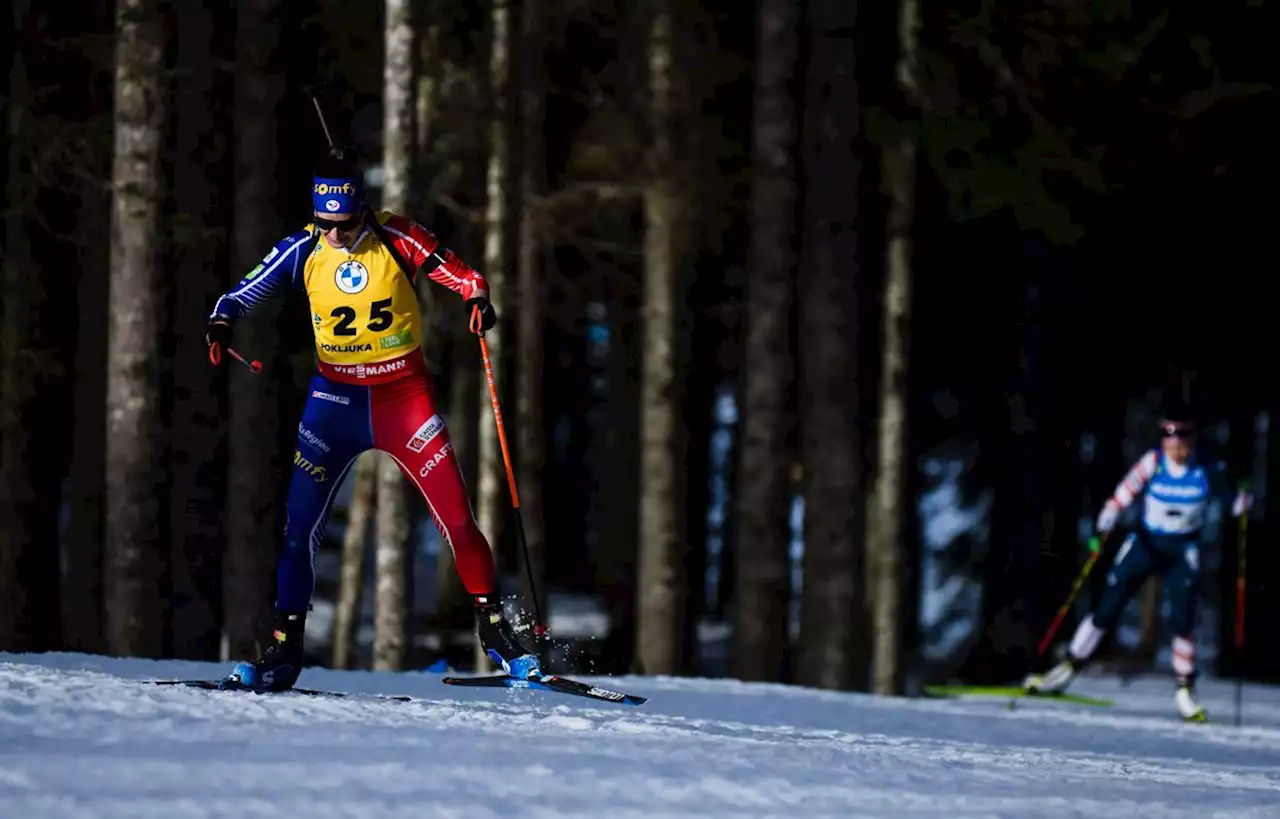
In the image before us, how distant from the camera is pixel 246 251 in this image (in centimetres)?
1082

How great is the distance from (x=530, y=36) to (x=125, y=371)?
756 cm

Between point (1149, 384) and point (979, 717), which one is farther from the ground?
point (1149, 384)

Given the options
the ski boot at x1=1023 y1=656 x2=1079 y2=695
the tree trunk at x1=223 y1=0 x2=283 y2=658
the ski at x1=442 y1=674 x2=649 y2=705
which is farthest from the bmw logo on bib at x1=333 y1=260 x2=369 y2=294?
the ski boot at x1=1023 y1=656 x2=1079 y2=695

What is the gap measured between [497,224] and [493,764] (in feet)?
35.9

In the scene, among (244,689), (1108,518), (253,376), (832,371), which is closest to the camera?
(244,689)

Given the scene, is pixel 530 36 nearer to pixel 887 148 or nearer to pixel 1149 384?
pixel 887 148

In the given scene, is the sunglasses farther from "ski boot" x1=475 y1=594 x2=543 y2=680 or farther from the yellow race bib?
"ski boot" x1=475 y1=594 x2=543 y2=680

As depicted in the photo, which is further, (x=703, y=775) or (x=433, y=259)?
(x=433, y=259)

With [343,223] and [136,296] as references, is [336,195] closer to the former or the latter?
[343,223]

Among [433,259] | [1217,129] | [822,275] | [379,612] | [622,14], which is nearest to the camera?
[433,259]

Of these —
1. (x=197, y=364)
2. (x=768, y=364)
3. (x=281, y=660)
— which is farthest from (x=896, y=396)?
(x=281, y=660)

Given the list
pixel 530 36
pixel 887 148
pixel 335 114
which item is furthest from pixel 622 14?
pixel 335 114

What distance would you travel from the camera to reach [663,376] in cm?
1557

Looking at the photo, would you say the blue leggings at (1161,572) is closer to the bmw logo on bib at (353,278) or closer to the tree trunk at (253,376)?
the tree trunk at (253,376)
